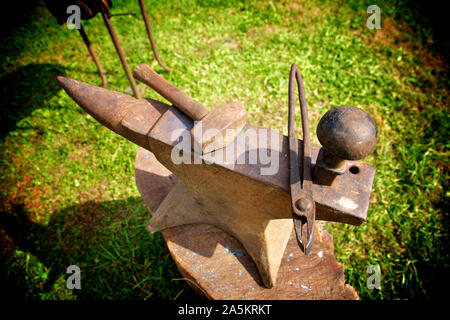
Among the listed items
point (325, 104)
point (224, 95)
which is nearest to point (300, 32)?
point (325, 104)

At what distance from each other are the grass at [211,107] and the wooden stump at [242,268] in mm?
1001

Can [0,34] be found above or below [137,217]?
above

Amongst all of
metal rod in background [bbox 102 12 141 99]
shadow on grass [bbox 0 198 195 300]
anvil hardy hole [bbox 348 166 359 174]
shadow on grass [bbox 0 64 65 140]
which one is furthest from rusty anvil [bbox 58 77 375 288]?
shadow on grass [bbox 0 64 65 140]

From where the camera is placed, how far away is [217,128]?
4.19ft

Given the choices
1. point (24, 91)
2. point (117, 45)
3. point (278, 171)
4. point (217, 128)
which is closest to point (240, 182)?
point (278, 171)

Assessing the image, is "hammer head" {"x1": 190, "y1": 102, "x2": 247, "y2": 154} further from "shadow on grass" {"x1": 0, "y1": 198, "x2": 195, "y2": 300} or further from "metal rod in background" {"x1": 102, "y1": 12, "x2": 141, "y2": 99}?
"metal rod in background" {"x1": 102, "y1": 12, "x2": 141, "y2": 99}

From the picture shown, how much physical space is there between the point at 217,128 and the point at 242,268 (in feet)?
3.61

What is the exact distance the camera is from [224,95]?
3771 millimetres

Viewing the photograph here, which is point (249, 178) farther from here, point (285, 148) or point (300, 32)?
point (300, 32)

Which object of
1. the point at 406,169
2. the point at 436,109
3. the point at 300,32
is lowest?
the point at 406,169

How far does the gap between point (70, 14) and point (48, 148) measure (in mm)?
1783

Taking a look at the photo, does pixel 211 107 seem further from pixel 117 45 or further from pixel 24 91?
pixel 24 91
